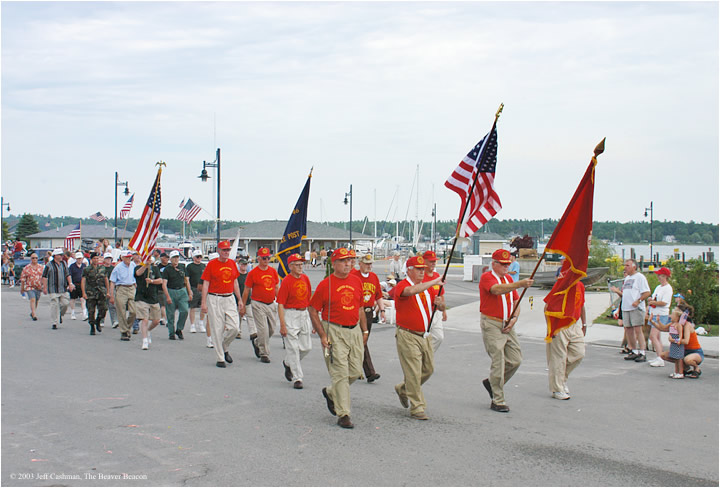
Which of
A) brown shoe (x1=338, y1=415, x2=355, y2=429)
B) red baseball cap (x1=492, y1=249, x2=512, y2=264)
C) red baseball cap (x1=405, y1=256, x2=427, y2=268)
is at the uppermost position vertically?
red baseball cap (x1=492, y1=249, x2=512, y2=264)

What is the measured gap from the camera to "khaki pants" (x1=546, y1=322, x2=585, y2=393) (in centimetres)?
855

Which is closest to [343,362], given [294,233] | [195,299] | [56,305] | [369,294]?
[369,294]

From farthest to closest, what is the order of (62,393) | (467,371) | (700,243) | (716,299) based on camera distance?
(700,243), (716,299), (467,371), (62,393)

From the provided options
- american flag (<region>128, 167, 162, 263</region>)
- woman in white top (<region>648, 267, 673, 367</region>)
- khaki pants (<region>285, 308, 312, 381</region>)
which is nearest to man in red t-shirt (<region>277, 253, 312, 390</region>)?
khaki pants (<region>285, 308, 312, 381</region>)

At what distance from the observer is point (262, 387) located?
8898 millimetres

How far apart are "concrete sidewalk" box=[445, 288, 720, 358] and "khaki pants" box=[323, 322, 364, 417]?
209 inches

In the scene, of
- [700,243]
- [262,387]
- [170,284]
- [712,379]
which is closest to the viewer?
[262,387]

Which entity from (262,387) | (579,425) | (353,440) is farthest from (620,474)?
(262,387)

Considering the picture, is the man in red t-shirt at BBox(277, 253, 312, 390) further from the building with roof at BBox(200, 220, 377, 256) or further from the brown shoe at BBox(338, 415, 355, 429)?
the building with roof at BBox(200, 220, 377, 256)

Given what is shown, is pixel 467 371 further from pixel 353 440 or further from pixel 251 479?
pixel 251 479

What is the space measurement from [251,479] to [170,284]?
9327 millimetres

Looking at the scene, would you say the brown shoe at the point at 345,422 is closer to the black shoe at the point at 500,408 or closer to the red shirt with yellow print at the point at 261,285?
the black shoe at the point at 500,408

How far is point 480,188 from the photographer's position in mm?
8422

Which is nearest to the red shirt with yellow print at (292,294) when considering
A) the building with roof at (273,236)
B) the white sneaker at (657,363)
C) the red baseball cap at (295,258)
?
the red baseball cap at (295,258)
